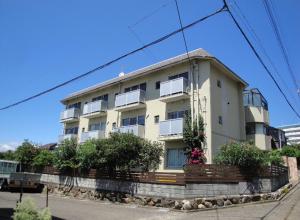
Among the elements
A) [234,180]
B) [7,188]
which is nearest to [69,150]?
[7,188]

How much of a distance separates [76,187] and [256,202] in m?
13.2

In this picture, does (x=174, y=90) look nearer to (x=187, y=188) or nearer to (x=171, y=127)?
(x=171, y=127)

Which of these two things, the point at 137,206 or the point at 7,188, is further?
the point at 7,188

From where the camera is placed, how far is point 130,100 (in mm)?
25766

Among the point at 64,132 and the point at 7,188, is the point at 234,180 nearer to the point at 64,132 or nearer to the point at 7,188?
the point at 7,188

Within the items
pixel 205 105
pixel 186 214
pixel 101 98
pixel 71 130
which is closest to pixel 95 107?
pixel 101 98

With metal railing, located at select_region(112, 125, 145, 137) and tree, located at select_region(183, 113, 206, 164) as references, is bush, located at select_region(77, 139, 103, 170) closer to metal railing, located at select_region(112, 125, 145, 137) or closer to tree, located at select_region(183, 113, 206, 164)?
metal railing, located at select_region(112, 125, 145, 137)

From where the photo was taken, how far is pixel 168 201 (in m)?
15.0

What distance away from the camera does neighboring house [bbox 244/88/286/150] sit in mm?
25516

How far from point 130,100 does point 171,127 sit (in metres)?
5.73

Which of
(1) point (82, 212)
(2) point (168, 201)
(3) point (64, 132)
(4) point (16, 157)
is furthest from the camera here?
(3) point (64, 132)

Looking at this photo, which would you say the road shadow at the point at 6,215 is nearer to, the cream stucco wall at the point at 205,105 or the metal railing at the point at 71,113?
the cream stucco wall at the point at 205,105

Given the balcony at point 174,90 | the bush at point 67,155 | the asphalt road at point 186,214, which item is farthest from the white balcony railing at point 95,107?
the asphalt road at point 186,214

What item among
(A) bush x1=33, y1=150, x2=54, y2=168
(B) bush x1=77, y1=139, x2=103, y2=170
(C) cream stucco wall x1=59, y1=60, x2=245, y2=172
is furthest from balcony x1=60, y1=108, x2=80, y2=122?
(B) bush x1=77, y1=139, x2=103, y2=170
